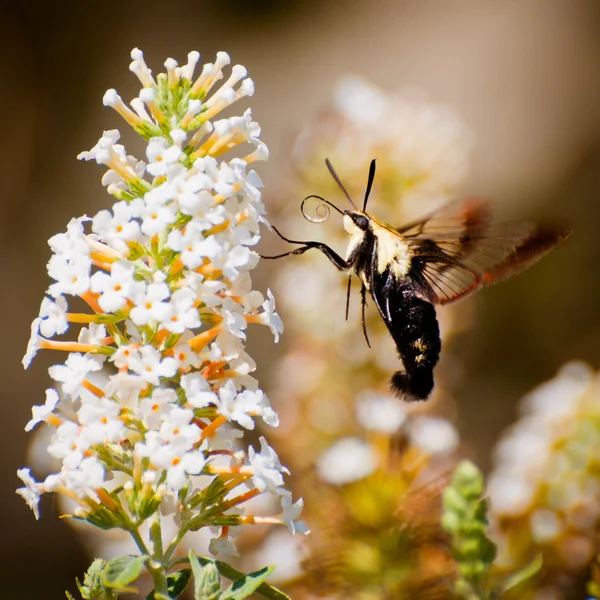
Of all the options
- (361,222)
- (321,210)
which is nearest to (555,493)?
(361,222)

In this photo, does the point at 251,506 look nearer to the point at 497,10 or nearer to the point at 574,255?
the point at 574,255

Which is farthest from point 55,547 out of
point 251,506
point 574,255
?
point 574,255

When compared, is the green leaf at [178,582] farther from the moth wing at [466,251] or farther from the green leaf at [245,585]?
the moth wing at [466,251]

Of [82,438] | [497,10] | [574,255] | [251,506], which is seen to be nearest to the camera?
[82,438]

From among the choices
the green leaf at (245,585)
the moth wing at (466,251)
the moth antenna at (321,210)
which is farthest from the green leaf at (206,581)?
the moth wing at (466,251)

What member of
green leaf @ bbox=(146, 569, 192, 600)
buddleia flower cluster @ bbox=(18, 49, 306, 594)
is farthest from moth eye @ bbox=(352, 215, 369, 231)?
green leaf @ bbox=(146, 569, 192, 600)

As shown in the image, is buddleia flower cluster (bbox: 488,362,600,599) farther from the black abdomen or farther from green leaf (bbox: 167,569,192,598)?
green leaf (bbox: 167,569,192,598)
